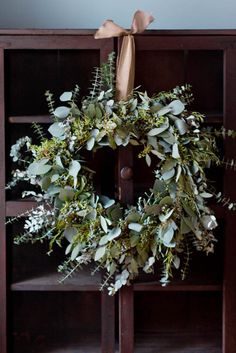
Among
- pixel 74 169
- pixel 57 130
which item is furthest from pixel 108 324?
pixel 57 130

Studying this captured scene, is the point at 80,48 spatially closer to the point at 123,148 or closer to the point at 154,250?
the point at 123,148

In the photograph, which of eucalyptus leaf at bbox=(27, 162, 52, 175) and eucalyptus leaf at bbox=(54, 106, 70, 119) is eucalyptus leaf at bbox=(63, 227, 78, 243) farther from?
eucalyptus leaf at bbox=(54, 106, 70, 119)

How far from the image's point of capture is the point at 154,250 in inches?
57.9

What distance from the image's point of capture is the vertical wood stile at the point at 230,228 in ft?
4.98

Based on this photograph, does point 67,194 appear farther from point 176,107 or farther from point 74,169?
point 176,107

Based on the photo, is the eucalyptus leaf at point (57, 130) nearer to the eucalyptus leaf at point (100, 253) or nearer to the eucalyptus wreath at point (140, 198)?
the eucalyptus wreath at point (140, 198)

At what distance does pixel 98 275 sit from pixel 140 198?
297 millimetres

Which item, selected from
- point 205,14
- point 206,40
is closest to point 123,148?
point 206,40

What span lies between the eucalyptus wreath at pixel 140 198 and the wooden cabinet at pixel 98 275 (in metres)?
0.08

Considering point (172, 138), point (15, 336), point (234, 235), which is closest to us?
point (172, 138)

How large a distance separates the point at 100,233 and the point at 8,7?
93 cm

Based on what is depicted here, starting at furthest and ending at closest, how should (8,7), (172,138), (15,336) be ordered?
(8,7) < (15,336) < (172,138)

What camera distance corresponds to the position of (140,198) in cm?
150

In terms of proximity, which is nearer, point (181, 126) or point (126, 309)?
point (181, 126)
